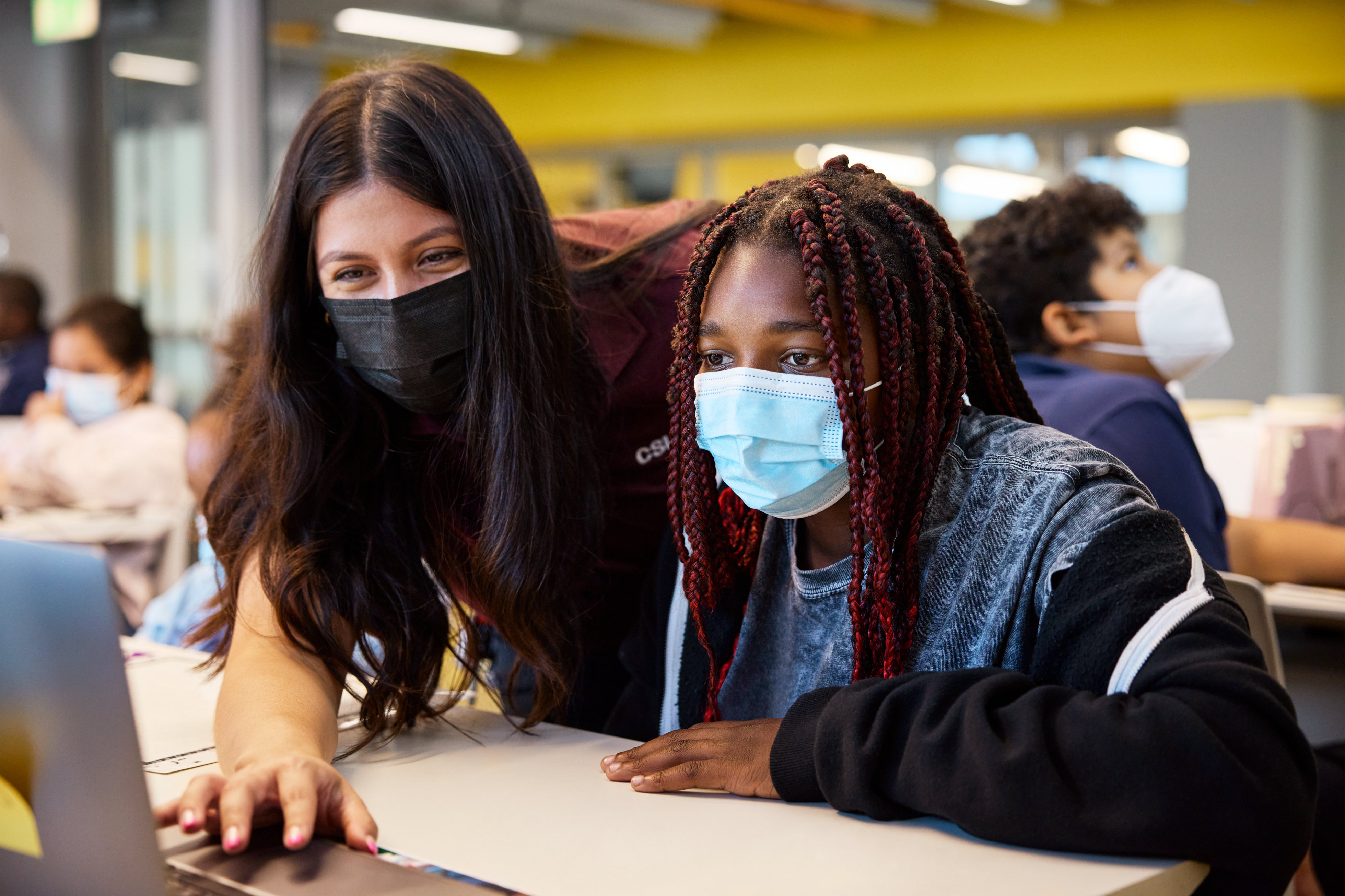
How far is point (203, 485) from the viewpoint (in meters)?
2.94

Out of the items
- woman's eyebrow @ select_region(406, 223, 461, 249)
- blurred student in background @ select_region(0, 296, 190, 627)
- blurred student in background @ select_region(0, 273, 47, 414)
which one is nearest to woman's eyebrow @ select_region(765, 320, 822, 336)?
woman's eyebrow @ select_region(406, 223, 461, 249)

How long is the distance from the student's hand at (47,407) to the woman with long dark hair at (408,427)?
10.4ft

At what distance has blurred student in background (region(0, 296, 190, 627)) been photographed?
3992 millimetres

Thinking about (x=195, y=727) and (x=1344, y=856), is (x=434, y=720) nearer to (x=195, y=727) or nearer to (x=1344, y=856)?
(x=195, y=727)

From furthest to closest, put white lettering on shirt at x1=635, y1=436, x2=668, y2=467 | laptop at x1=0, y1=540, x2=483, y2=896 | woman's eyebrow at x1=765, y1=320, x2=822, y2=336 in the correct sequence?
1. white lettering on shirt at x1=635, y1=436, x2=668, y2=467
2. woman's eyebrow at x1=765, y1=320, x2=822, y2=336
3. laptop at x1=0, y1=540, x2=483, y2=896

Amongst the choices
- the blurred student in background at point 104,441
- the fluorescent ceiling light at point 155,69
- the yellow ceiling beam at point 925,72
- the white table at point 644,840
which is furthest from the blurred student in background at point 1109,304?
the yellow ceiling beam at point 925,72

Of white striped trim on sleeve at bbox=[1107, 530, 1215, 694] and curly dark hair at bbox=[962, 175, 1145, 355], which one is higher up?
curly dark hair at bbox=[962, 175, 1145, 355]

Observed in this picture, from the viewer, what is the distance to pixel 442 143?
1537mm

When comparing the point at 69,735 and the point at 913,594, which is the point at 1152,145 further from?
the point at 69,735

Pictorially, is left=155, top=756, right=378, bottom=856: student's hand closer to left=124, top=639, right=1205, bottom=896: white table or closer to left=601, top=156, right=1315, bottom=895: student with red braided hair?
left=124, top=639, right=1205, bottom=896: white table

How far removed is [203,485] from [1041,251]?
1.96m

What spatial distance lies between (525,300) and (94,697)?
877mm

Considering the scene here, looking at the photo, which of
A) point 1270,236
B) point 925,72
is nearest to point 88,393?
point 925,72

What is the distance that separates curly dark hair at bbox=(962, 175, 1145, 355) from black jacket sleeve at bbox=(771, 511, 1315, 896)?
4.84ft
